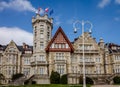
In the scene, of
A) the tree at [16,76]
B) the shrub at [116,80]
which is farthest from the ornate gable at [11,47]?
the shrub at [116,80]

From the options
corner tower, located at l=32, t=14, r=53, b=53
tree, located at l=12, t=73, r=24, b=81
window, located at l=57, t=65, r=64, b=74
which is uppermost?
corner tower, located at l=32, t=14, r=53, b=53

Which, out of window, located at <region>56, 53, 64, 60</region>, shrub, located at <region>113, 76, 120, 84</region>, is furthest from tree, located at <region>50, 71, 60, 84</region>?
shrub, located at <region>113, 76, 120, 84</region>

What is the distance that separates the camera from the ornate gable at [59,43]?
198 ft

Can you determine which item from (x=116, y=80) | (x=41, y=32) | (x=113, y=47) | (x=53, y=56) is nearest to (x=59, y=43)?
Answer: (x=53, y=56)

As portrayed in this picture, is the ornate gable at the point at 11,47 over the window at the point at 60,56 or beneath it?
over

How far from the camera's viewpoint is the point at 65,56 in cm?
6019

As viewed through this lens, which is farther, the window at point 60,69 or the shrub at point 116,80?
the window at point 60,69

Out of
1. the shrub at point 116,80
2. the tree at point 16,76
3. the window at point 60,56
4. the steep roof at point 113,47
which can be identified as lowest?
the shrub at point 116,80

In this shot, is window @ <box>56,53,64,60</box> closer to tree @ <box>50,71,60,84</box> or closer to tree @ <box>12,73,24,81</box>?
tree @ <box>50,71,60,84</box>

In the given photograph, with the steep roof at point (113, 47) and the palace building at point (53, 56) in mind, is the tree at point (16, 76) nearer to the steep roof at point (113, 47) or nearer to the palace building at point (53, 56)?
the palace building at point (53, 56)

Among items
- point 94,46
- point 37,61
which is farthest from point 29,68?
point 94,46

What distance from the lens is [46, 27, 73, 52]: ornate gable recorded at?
60.4 m

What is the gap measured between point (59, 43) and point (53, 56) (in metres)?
3.72

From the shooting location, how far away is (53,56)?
59875 mm
